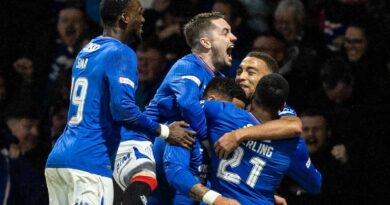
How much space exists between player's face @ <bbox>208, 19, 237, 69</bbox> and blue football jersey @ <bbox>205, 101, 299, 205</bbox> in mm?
921

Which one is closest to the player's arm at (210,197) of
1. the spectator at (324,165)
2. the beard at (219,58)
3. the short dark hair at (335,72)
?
the beard at (219,58)

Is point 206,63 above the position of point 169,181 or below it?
above

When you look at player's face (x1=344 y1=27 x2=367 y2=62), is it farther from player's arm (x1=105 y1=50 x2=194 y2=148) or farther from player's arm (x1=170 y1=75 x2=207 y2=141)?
player's arm (x1=105 y1=50 x2=194 y2=148)

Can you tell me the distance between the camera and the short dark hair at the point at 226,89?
770 cm

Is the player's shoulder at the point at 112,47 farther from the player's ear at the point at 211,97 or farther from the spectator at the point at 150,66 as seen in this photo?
the spectator at the point at 150,66

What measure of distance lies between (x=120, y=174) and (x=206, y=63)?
3.52 ft

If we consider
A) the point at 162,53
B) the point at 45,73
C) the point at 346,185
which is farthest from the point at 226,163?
the point at 45,73

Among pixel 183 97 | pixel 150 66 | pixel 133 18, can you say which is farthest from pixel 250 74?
pixel 150 66

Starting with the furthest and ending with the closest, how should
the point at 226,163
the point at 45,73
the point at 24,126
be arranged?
the point at 45,73
the point at 24,126
the point at 226,163

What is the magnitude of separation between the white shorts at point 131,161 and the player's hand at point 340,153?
2.33 meters

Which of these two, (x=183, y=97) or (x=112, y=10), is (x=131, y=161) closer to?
(x=183, y=97)

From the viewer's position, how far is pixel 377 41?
1059cm

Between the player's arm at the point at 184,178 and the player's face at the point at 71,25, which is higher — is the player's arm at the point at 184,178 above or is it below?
below

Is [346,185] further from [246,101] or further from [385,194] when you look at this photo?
[246,101]
